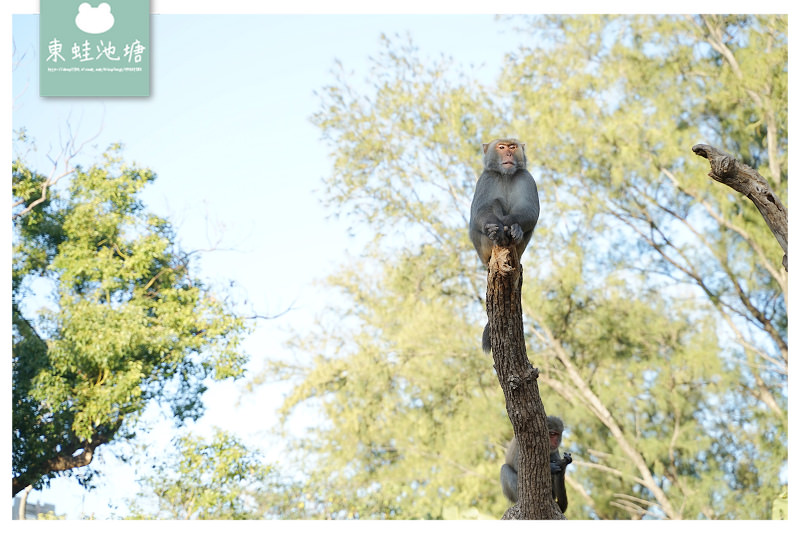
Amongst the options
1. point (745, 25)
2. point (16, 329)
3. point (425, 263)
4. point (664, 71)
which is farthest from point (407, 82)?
point (16, 329)

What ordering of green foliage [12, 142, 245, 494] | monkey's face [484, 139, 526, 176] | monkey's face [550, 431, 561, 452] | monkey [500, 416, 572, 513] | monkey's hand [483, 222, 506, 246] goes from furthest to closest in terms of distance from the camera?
green foliage [12, 142, 245, 494], monkey's face [550, 431, 561, 452], monkey [500, 416, 572, 513], monkey's face [484, 139, 526, 176], monkey's hand [483, 222, 506, 246]

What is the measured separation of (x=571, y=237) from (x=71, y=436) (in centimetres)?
596

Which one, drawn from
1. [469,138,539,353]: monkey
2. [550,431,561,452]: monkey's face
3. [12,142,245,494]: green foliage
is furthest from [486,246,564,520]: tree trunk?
[12,142,245,494]: green foliage

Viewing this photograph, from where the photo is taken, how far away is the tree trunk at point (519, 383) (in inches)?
135

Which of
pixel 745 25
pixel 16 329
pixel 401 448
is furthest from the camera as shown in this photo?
pixel 401 448

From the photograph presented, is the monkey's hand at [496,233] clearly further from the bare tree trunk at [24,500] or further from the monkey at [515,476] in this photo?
the bare tree trunk at [24,500]

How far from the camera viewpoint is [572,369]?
10461mm

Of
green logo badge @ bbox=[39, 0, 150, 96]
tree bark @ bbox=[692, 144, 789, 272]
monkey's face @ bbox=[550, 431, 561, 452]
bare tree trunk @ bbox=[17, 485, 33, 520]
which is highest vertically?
green logo badge @ bbox=[39, 0, 150, 96]

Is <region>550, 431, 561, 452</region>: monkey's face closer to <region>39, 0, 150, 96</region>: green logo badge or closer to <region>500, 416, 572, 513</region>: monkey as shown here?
<region>500, 416, 572, 513</region>: monkey

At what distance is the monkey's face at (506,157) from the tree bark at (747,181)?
3.16 feet

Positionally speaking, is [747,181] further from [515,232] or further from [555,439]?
[555,439]

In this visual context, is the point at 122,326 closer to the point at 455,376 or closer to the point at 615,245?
the point at 455,376

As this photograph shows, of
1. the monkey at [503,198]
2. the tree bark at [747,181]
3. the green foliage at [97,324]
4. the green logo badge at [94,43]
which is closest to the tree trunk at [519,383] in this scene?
the monkey at [503,198]

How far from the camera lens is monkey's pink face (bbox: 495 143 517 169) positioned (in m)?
4.32
